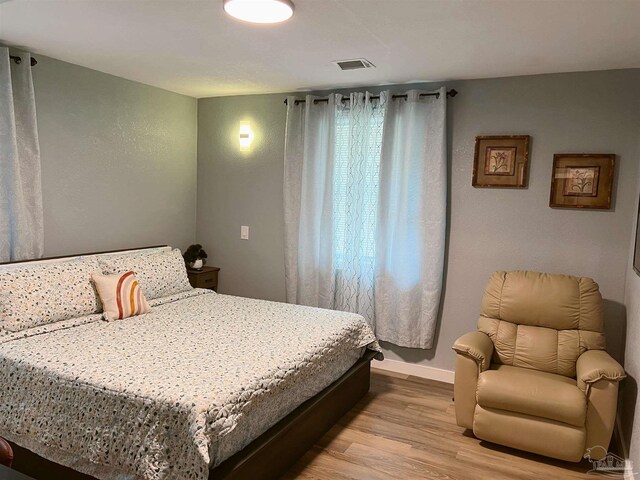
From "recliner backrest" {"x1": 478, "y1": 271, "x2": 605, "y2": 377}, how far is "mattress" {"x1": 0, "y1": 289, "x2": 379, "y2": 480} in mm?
1176

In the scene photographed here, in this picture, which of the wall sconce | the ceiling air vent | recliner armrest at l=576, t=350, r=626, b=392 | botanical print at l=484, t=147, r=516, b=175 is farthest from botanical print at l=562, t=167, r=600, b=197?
the wall sconce

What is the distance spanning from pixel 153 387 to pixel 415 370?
259 cm

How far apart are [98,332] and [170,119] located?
2406mm

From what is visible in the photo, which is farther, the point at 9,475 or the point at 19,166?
the point at 19,166

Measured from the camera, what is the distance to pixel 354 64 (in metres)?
3.30

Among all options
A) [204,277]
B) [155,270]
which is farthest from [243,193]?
[155,270]

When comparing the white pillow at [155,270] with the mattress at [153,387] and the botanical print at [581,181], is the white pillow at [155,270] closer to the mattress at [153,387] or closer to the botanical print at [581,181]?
the mattress at [153,387]

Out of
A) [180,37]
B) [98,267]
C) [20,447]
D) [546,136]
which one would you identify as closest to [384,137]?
[546,136]

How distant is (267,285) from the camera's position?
468cm

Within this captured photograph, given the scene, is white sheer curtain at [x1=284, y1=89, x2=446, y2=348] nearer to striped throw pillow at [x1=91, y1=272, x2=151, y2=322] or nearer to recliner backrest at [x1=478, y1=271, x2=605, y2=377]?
recliner backrest at [x1=478, y1=271, x2=605, y2=377]

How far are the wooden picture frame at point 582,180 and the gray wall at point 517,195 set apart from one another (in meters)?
0.06

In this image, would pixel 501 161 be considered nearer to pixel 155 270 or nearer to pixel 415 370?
pixel 415 370

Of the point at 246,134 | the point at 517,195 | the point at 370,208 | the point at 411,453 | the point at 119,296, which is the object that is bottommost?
the point at 411,453

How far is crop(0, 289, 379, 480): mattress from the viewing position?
195 centimetres
